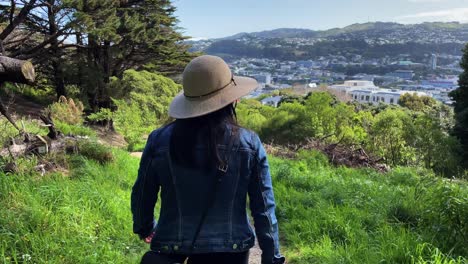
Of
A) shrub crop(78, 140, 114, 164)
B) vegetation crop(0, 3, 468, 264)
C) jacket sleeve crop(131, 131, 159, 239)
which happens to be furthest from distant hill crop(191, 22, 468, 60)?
jacket sleeve crop(131, 131, 159, 239)

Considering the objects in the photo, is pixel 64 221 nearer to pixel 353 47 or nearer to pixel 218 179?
pixel 218 179

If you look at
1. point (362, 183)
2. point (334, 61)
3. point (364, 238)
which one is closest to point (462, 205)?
point (364, 238)

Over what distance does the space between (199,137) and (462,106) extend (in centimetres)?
1956

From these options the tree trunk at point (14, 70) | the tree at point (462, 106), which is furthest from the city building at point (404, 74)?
the tree trunk at point (14, 70)

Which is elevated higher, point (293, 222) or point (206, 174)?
point (206, 174)

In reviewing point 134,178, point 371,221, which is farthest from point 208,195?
point 134,178

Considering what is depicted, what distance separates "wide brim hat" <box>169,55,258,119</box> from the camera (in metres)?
1.64

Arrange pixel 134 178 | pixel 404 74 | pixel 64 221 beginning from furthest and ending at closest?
1. pixel 404 74
2. pixel 134 178
3. pixel 64 221

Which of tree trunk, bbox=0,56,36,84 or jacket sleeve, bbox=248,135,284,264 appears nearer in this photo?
jacket sleeve, bbox=248,135,284,264

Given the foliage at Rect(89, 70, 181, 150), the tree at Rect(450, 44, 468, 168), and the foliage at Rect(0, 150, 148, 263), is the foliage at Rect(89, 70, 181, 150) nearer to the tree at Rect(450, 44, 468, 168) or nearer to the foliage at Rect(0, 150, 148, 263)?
the foliage at Rect(0, 150, 148, 263)

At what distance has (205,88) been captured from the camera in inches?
65.7

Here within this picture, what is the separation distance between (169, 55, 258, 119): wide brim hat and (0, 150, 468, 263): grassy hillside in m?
2.00

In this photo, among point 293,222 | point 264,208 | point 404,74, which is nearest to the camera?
point 264,208

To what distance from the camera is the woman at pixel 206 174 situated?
163 centimetres
